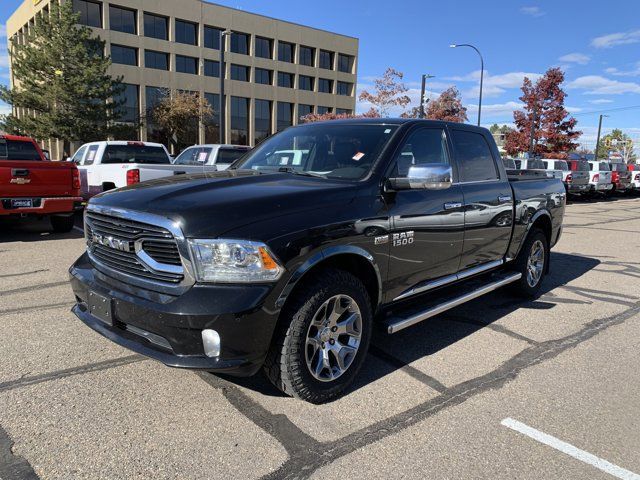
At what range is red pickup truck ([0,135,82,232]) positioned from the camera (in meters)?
8.23

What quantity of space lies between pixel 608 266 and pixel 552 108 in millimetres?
37962

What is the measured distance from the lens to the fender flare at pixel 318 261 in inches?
111

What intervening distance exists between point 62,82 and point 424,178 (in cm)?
3430

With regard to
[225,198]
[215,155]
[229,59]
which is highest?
[229,59]

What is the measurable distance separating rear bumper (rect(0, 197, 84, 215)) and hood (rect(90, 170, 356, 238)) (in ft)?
19.8

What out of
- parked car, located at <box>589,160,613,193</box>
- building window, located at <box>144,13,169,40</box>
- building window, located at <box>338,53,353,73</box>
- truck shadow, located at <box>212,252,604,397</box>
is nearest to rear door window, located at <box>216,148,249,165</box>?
truck shadow, located at <box>212,252,604,397</box>

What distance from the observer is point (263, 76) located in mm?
52906

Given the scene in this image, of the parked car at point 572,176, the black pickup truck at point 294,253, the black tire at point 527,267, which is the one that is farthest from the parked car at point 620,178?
the black pickup truck at point 294,253

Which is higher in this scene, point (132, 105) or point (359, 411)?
point (132, 105)

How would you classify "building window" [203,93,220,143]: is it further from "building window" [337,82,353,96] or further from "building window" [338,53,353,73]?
"building window" [338,53,353,73]

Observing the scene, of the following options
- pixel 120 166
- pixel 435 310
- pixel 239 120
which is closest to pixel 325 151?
pixel 435 310

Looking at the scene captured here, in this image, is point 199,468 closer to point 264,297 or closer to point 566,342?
point 264,297

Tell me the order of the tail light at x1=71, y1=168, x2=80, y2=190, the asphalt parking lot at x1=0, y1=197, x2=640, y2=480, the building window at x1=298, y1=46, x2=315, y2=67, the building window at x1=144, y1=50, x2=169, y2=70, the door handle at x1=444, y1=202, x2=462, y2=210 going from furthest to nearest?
the building window at x1=298, y1=46, x2=315, y2=67 → the building window at x1=144, y1=50, x2=169, y2=70 → the tail light at x1=71, y1=168, x2=80, y2=190 → the door handle at x1=444, y1=202, x2=462, y2=210 → the asphalt parking lot at x1=0, y1=197, x2=640, y2=480

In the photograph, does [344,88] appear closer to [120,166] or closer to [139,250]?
[120,166]
